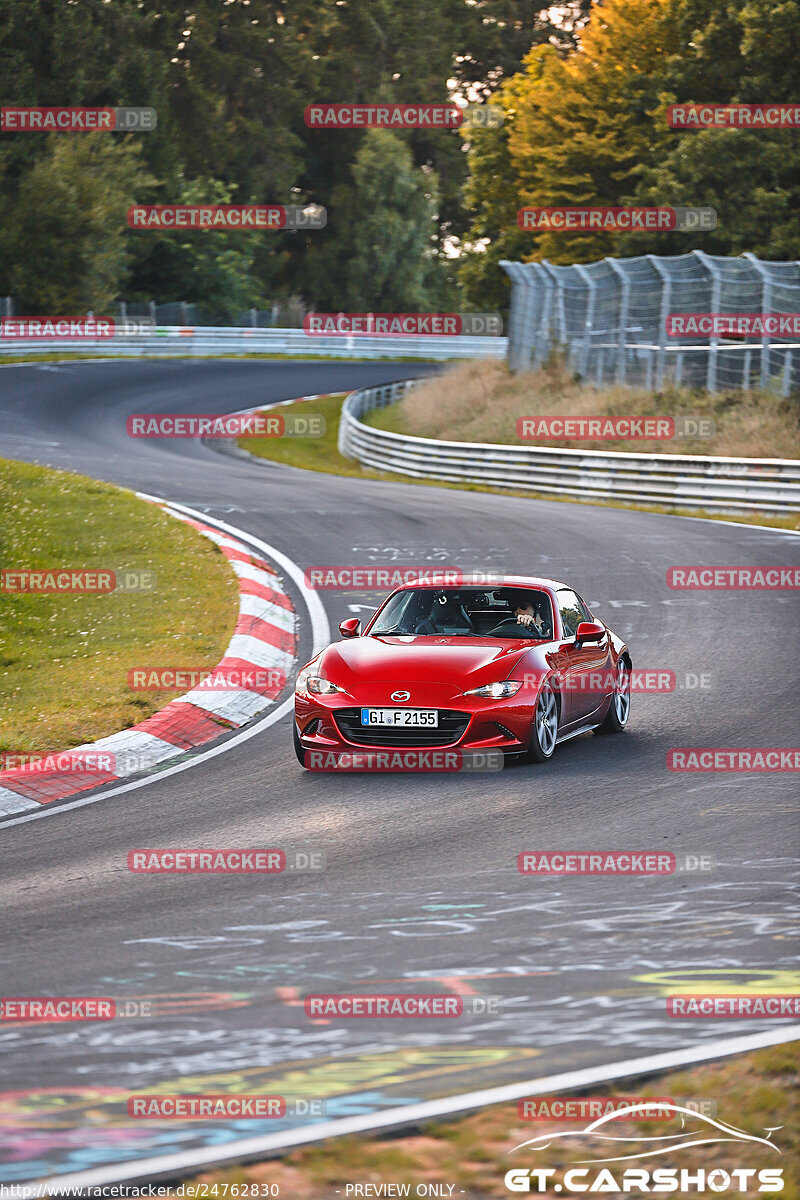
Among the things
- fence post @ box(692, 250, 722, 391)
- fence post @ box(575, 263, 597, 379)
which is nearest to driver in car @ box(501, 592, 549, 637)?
fence post @ box(692, 250, 722, 391)

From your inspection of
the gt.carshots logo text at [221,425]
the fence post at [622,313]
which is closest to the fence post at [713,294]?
the fence post at [622,313]

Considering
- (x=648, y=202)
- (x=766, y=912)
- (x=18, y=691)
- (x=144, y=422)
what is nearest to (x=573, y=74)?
(x=648, y=202)

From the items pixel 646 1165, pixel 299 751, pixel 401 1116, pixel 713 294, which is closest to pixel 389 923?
pixel 401 1116

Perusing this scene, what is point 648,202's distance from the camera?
42.7m

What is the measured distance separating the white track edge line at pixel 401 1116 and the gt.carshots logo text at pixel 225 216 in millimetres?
62181

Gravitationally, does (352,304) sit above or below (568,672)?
above

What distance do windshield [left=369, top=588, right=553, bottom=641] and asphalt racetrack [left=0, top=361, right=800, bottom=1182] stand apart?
38.8 inches

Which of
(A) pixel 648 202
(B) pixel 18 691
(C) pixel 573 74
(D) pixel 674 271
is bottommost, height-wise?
(B) pixel 18 691

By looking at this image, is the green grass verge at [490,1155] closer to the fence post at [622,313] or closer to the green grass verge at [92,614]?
the green grass verge at [92,614]

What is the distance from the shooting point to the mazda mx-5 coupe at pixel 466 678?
9.84 metres

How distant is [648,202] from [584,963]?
39.4 m

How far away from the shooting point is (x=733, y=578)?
18.2m

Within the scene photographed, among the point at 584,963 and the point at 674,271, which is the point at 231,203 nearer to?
the point at 674,271

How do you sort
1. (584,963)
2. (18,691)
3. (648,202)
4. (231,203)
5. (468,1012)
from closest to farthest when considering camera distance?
(468,1012) < (584,963) < (18,691) < (648,202) < (231,203)
